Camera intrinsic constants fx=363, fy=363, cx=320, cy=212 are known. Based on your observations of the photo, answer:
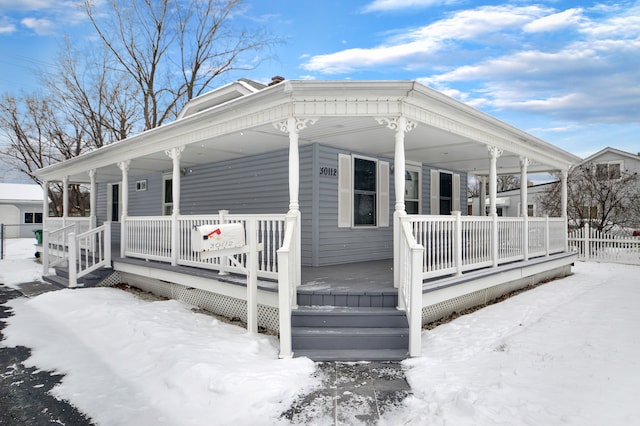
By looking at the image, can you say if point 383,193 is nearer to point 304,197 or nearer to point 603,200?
point 304,197

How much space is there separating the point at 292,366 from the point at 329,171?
4483mm

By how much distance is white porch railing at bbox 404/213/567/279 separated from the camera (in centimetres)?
525

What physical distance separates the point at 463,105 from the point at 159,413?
5577 mm

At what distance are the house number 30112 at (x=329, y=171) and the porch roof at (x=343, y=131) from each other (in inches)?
19.8

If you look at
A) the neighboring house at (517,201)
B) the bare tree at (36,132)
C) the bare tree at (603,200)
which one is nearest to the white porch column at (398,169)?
the bare tree at (603,200)

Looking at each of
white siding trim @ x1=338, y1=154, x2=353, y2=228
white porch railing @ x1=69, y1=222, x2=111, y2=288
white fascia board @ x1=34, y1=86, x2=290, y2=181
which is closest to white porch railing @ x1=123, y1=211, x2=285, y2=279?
white porch railing @ x1=69, y1=222, x2=111, y2=288

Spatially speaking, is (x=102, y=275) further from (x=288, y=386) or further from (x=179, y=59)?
(x=179, y=59)

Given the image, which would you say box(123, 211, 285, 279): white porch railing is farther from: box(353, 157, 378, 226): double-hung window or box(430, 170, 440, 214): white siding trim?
box(430, 170, 440, 214): white siding trim

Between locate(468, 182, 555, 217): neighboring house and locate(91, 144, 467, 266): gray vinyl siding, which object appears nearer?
locate(91, 144, 467, 266): gray vinyl siding

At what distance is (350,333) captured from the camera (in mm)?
4184

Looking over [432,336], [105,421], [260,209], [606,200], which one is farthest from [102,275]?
[606,200]

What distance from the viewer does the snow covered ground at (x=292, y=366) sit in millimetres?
2922

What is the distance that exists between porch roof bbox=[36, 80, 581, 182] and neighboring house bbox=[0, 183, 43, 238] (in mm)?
22066

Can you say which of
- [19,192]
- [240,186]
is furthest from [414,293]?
[19,192]
